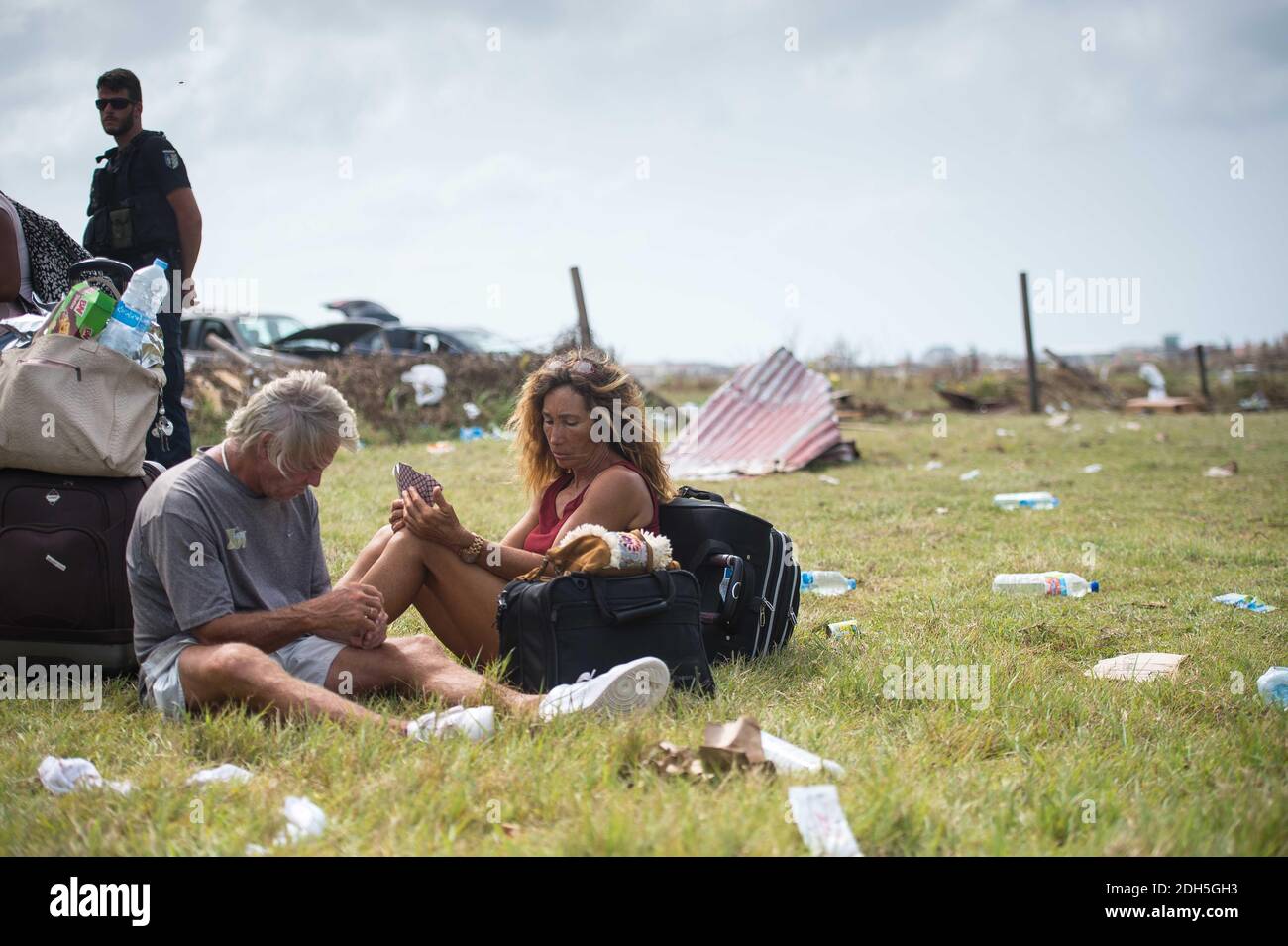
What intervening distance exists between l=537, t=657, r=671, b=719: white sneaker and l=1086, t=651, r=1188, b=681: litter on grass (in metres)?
1.71

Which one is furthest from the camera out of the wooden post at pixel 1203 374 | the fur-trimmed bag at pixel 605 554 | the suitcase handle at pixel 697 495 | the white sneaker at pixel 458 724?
the wooden post at pixel 1203 374

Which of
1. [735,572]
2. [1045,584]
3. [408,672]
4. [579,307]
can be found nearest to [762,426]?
[579,307]

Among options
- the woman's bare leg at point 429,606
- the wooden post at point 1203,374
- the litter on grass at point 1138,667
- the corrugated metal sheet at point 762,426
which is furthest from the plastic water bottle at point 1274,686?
the wooden post at point 1203,374

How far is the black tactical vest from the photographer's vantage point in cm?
551

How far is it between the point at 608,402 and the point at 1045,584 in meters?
2.51

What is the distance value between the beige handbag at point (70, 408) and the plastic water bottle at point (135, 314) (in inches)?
1.4

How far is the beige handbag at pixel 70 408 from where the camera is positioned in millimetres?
3455

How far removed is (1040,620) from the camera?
470cm

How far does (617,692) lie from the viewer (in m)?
3.06

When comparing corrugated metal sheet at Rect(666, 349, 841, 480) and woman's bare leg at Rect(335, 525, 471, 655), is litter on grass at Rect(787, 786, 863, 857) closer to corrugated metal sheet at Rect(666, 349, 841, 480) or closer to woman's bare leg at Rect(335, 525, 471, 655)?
woman's bare leg at Rect(335, 525, 471, 655)

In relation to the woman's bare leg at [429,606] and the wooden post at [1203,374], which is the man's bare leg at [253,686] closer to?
the woman's bare leg at [429,606]

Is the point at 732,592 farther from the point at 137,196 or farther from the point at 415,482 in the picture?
the point at 137,196

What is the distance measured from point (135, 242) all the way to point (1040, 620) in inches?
182
